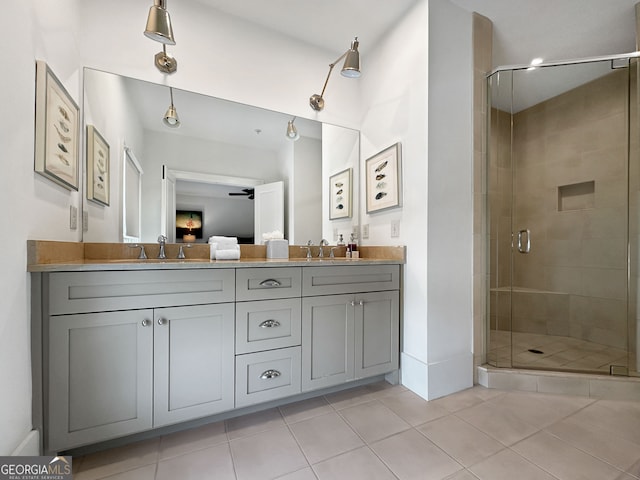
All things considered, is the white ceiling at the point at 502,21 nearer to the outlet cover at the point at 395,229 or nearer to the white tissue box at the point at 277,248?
the outlet cover at the point at 395,229

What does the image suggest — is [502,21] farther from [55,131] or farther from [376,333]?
[55,131]

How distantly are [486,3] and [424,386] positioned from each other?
8.53 ft

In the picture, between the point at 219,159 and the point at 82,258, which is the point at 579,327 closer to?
the point at 219,159

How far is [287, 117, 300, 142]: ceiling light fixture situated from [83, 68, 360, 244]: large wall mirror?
0.08 feet

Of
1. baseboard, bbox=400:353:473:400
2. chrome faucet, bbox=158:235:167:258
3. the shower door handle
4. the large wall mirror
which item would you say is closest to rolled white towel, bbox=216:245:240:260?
the large wall mirror

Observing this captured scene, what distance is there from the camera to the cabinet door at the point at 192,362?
127 cm

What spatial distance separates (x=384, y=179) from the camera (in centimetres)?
211

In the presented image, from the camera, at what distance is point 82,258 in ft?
4.97

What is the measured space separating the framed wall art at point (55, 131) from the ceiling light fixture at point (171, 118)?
0.45 metres

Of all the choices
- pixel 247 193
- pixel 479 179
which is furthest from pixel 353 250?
pixel 479 179

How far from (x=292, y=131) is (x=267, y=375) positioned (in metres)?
1.74

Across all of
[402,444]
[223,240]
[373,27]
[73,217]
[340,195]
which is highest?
[373,27]

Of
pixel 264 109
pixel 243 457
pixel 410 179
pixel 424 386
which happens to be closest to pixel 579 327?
pixel 424 386

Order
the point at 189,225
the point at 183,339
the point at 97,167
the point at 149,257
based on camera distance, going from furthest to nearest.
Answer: the point at 189,225 → the point at 149,257 → the point at 97,167 → the point at 183,339
